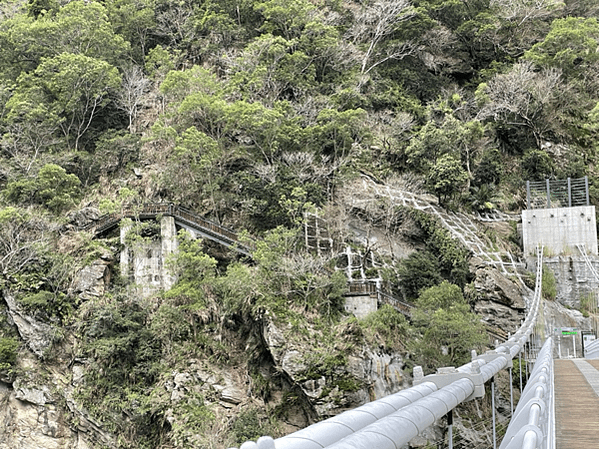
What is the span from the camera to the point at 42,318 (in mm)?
24500

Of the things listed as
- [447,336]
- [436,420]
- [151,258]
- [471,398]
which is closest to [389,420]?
[436,420]

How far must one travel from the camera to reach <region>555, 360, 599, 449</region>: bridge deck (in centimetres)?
452

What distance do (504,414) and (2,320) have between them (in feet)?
67.0

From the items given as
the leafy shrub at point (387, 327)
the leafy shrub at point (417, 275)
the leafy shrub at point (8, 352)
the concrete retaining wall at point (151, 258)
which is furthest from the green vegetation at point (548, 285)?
the leafy shrub at point (8, 352)

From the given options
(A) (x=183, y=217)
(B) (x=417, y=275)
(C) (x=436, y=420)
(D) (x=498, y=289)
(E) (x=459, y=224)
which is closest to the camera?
(C) (x=436, y=420)

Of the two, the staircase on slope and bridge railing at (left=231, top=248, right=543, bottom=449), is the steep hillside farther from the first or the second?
bridge railing at (left=231, top=248, right=543, bottom=449)

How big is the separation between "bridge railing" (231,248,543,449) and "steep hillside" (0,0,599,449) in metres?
16.9

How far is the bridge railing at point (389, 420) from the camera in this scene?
190 cm

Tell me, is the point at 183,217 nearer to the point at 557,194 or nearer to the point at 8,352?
the point at 8,352

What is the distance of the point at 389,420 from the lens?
2201 millimetres

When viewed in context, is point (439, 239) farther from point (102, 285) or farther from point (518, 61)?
point (518, 61)

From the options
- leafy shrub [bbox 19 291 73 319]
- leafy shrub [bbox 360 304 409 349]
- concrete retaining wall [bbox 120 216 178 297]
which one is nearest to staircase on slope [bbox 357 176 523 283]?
leafy shrub [bbox 360 304 409 349]

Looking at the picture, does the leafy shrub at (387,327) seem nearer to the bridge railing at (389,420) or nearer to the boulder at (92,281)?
the boulder at (92,281)

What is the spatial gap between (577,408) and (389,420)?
190 inches
